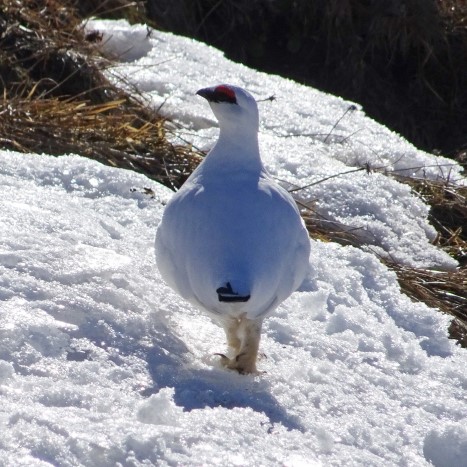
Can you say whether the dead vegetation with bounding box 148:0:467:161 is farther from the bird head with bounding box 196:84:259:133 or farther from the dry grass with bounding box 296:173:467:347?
the bird head with bounding box 196:84:259:133

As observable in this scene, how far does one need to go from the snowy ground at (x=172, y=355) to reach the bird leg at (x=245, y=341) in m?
0.04

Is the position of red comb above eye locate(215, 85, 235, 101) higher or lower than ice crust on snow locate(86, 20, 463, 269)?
higher

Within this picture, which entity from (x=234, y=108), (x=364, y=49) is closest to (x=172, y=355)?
(x=234, y=108)

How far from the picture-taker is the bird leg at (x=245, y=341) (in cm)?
294

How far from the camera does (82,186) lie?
12.9 feet

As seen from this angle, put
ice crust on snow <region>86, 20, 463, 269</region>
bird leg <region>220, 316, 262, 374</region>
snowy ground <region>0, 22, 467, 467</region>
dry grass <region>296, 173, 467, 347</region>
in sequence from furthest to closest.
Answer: ice crust on snow <region>86, 20, 463, 269</region> < dry grass <region>296, 173, 467, 347</region> < bird leg <region>220, 316, 262, 374</region> < snowy ground <region>0, 22, 467, 467</region>

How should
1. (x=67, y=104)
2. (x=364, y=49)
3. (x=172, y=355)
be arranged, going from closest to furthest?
(x=172, y=355) < (x=67, y=104) < (x=364, y=49)

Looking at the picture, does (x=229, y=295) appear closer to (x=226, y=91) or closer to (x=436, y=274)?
(x=226, y=91)

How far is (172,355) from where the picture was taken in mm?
2936

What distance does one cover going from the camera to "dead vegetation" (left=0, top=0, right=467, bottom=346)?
176 inches

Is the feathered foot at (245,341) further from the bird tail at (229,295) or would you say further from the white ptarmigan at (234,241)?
the bird tail at (229,295)

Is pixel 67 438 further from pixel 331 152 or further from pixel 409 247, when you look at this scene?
pixel 331 152

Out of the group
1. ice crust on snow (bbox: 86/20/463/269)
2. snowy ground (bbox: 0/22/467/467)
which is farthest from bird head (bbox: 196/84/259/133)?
ice crust on snow (bbox: 86/20/463/269)

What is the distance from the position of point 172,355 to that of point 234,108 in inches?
30.7
